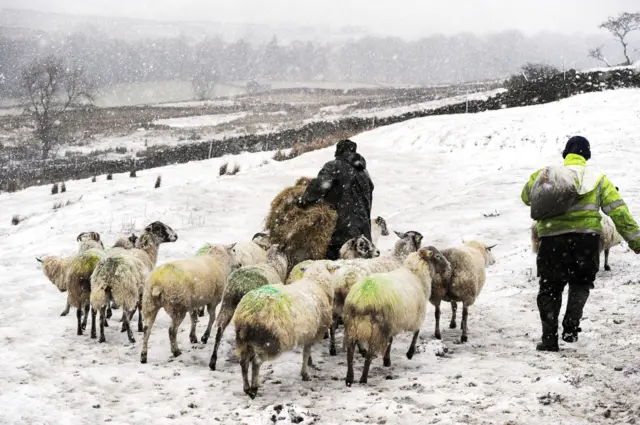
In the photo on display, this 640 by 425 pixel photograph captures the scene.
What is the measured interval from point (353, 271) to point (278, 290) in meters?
1.43

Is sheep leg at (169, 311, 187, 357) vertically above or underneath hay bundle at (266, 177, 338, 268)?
underneath

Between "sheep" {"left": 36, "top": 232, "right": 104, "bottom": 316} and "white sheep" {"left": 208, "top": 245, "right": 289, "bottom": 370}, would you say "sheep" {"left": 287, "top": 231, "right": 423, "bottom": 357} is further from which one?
"sheep" {"left": 36, "top": 232, "right": 104, "bottom": 316}

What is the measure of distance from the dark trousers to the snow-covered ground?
37 cm

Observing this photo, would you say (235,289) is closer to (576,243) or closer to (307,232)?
(307,232)

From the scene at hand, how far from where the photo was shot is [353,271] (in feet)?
21.6

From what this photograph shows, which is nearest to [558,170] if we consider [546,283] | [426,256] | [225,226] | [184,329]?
[546,283]

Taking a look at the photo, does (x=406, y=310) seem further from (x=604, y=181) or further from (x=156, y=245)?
(x=156, y=245)

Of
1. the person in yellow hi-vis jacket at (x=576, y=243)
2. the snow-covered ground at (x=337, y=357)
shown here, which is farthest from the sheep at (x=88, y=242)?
the person in yellow hi-vis jacket at (x=576, y=243)

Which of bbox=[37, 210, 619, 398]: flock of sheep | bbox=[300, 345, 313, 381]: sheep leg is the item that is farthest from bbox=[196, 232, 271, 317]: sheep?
bbox=[300, 345, 313, 381]: sheep leg

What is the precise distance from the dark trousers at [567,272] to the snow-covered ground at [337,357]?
372 mm

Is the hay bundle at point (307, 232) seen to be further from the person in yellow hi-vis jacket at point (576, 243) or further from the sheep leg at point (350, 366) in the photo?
the person in yellow hi-vis jacket at point (576, 243)

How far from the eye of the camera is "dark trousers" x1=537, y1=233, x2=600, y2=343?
218 inches

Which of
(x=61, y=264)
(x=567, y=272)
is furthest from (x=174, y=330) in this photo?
(x=567, y=272)

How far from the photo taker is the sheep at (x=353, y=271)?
6.47 m
